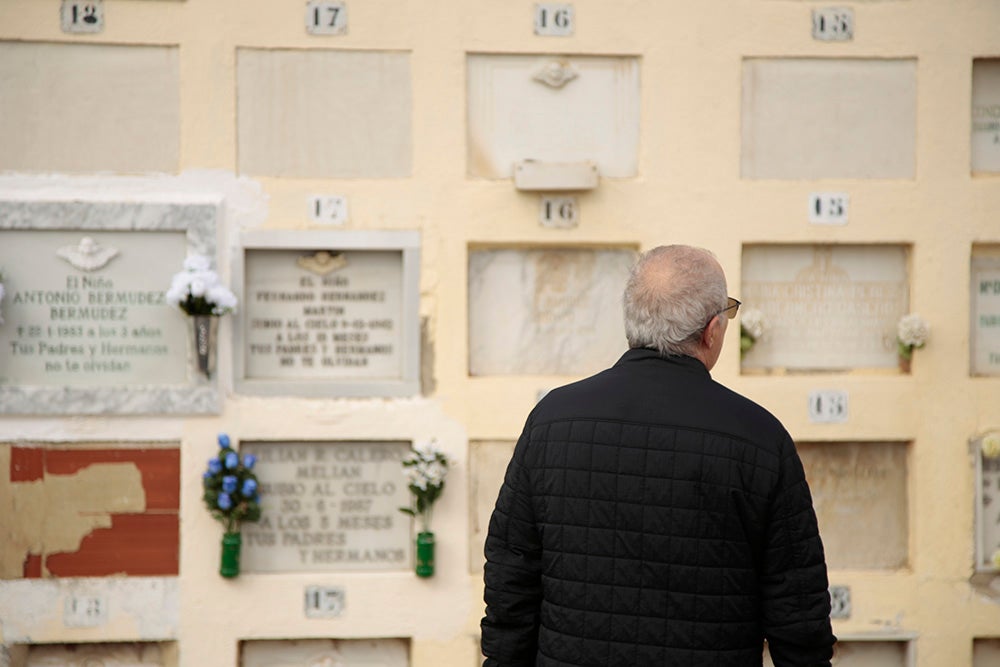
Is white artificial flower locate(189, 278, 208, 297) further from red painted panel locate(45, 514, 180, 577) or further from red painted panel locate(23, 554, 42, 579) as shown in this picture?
red painted panel locate(23, 554, 42, 579)

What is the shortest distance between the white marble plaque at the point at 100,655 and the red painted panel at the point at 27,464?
77cm

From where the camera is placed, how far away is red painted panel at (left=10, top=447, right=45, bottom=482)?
4621mm

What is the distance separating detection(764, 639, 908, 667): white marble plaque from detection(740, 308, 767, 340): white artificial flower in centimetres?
152

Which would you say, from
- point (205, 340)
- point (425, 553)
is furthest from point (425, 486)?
point (205, 340)

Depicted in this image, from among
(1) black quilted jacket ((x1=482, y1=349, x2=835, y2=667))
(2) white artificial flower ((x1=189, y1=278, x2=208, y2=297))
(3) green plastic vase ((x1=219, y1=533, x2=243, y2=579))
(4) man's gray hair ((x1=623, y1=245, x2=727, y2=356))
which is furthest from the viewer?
(3) green plastic vase ((x1=219, y1=533, x2=243, y2=579))

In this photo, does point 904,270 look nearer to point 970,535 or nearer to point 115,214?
point 970,535

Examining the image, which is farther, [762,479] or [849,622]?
[849,622]

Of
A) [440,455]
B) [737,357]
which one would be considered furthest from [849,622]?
[440,455]

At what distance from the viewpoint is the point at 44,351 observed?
4.67 metres

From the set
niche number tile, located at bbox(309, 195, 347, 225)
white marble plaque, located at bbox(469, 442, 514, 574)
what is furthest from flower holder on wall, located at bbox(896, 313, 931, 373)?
niche number tile, located at bbox(309, 195, 347, 225)

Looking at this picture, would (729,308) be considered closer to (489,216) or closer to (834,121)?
(489,216)

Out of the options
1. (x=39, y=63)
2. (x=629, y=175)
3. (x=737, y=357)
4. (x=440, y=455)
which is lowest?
(x=440, y=455)

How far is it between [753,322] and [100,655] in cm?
334

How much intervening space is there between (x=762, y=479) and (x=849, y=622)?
9.14 ft
